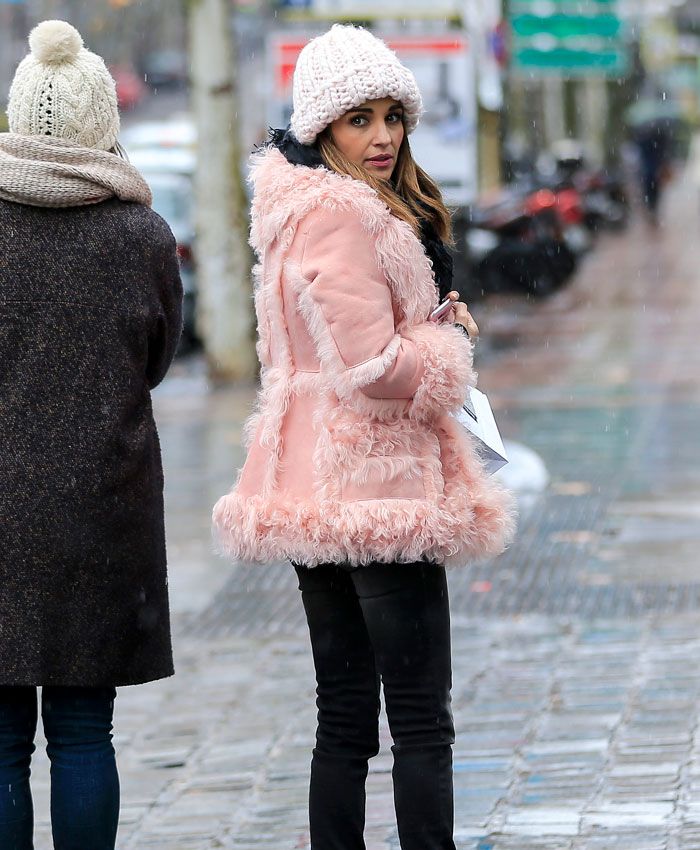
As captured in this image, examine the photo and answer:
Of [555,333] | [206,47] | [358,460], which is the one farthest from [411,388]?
[555,333]

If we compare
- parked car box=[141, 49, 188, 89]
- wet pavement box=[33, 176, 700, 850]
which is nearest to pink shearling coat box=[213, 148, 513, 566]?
wet pavement box=[33, 176, 700, 850]

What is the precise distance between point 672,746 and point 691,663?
96 cm

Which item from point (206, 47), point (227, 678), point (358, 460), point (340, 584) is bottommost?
point (227, 678)

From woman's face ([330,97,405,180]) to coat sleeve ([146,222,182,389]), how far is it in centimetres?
42

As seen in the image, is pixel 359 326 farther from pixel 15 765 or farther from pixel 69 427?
pixel 15 765

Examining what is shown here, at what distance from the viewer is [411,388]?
348cm

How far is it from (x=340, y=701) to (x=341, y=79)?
4.30 feet

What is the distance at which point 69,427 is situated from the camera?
354cm

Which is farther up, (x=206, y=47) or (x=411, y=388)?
(x=206, y=47)

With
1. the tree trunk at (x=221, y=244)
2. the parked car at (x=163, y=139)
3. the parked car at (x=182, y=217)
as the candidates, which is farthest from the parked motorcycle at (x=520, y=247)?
the parked car at (x=163, y=139)

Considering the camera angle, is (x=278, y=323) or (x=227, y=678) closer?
(x=278, y=323)

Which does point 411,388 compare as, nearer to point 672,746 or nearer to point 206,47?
point 672,746

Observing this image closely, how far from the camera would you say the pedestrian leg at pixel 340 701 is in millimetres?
3660

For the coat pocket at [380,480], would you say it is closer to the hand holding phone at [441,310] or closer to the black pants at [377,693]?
the black pants at [377,693]
